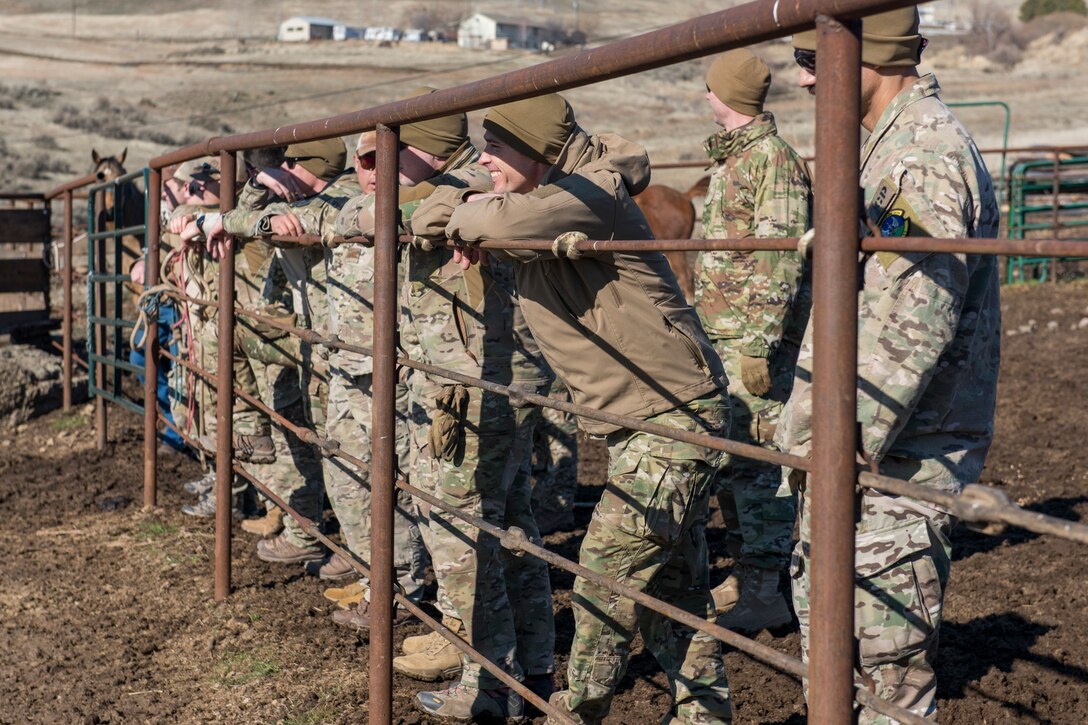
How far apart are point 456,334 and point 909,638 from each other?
180cm

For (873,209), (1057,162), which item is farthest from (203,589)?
(1057,162)

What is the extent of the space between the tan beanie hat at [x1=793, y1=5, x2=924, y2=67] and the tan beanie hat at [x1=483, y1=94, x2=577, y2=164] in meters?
0.70

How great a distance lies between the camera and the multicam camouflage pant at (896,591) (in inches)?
92.7

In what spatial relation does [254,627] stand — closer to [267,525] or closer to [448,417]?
[267,525]

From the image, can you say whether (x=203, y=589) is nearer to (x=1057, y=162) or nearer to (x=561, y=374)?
(x=561, y=374)

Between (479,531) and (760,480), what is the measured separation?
1.30 meters

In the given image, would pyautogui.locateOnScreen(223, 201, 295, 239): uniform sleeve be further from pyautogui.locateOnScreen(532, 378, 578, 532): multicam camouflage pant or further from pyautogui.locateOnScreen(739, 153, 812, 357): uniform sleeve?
pyautogui.locateOnScreen(532, 378, 578, 532): multicam camouflage pant

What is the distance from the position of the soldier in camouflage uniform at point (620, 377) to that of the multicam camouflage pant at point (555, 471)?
275 cm

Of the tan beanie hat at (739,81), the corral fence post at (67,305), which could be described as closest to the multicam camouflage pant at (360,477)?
the tan beanie hat at (739,81)

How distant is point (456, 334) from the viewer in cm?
373

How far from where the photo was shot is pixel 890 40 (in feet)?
8.02

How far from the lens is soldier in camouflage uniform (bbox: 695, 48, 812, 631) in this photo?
13.9 feet

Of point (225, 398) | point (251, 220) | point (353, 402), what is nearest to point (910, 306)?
point (353, 402)

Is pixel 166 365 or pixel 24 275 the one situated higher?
pixel 24 275
